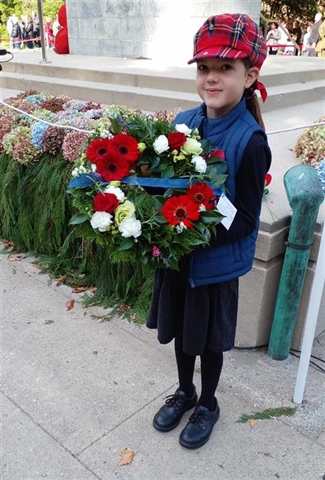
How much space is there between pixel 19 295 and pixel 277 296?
206 cm

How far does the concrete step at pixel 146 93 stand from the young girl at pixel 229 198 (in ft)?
12.0

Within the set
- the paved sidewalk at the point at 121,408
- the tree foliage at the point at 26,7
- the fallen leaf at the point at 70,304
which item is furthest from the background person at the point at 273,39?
the tree foliage at the point at 26,7

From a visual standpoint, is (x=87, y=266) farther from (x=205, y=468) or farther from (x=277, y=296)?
(x=205, y=468)

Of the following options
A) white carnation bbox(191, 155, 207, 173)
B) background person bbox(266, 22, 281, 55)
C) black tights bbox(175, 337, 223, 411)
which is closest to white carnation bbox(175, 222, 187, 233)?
white carnation bbox(191, 155, 207, 173)

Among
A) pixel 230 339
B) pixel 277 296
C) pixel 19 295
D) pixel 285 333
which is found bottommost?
pixel 19 295

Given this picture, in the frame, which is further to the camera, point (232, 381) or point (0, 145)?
point (0, 145)

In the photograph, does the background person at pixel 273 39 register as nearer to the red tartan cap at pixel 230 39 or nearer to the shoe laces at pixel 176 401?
the red tartan cap at pixel 230 39

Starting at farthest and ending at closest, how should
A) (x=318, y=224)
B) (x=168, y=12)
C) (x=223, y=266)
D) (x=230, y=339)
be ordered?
(x=168, y=12)
(x=318, y=224)
(x=230, y=339)
(x=223, y=266)

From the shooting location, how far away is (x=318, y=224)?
2.58 m

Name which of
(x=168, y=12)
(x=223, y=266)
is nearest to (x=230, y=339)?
(x=223, y=266)

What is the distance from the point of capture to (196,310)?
77.4 inches

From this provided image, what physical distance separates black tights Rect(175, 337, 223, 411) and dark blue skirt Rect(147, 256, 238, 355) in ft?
0.39

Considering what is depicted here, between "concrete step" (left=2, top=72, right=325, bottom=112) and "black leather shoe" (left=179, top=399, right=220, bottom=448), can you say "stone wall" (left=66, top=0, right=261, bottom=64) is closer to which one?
"concrete step" (left=2, top=72, right=325, bottom=112)

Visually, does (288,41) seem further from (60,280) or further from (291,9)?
(60,280)
